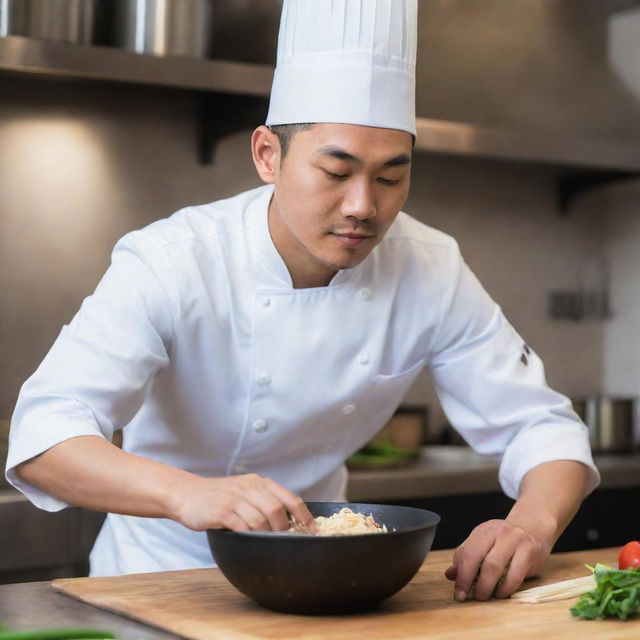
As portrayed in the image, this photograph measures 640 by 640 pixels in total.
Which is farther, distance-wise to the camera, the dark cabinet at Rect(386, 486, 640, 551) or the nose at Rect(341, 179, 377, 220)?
the dark cabinet at Rect(386, 486, 640, 551)

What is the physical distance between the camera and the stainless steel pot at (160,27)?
3033 millimetres

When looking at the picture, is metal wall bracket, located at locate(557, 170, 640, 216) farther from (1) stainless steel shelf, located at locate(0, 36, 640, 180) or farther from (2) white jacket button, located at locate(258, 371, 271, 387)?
(2) white jacket button, located at locate(258, 371, 271, 387)

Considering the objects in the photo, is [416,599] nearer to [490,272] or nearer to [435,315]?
[435,315]

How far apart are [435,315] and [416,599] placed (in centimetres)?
62

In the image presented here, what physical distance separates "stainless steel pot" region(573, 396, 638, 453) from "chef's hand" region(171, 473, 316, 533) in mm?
2636

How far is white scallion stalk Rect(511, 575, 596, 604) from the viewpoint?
149 cm

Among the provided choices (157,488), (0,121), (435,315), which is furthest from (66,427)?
(0,121)

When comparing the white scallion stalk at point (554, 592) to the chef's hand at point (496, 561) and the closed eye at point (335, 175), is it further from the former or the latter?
the closed eye at point (335, 175)

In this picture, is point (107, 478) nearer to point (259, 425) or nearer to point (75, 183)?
point (259, 425)

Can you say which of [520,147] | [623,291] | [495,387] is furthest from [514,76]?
[495,387]

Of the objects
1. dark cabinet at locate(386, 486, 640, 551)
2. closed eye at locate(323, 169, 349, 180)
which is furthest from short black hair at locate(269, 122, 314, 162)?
dark cabinet at locate(386, 486, 640, 551)

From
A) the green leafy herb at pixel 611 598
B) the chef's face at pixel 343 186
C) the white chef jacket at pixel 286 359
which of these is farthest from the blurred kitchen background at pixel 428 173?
the green leafy herb at pixel 611 598

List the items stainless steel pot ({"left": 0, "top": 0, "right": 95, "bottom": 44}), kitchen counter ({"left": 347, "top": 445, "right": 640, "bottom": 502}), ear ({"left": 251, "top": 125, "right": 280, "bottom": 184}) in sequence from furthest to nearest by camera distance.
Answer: kitchen counter ({"left": 347, "top": 445, "right": 640, "bottom": 502})
stainless steel pot ({"left": 0, "top": 0, "right": 95, "bottom": 44})
ear ({"left": 251, "top": 125, "right": 280, "bottom": 184})

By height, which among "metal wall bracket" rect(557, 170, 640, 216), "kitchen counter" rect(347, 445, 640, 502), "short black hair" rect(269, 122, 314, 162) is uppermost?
"metal wall bracket" rect(557, 170, 640, 216)
